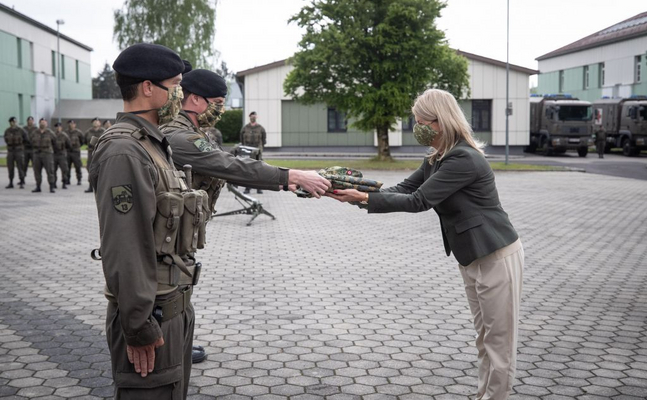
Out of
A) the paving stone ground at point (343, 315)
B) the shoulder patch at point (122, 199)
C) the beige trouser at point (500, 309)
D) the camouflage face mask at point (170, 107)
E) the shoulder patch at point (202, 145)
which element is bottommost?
the paving stone ground at point (343, 315)

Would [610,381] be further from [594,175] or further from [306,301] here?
[594,175]

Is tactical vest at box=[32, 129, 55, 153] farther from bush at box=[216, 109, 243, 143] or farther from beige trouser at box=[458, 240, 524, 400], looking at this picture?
bush at box=[216, 109, 243, 143]

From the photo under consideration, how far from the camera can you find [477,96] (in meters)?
49.8

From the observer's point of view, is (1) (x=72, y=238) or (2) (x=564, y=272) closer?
(2) (x=564, y=272)

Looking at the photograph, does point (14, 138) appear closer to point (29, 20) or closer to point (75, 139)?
point (75, 139)

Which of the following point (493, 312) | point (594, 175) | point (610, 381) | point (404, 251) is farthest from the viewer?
point (594, 175)

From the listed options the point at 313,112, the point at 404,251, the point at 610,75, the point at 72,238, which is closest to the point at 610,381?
the point at 404,251

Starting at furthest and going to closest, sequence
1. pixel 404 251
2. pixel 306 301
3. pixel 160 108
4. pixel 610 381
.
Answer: pixel 404 251 → pixel 306 301 → pixel 610 381 → pixel 160 108

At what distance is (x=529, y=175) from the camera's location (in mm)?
29766

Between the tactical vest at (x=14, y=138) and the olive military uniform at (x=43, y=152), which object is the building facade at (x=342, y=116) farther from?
the olive military uniform at (x=43, y=152)

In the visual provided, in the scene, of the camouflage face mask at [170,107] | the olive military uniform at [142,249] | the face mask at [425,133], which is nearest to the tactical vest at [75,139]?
the face mask at [425,133]

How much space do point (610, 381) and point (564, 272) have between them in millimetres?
4367

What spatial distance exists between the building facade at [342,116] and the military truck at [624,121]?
471cm

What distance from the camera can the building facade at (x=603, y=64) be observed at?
5541 cm
